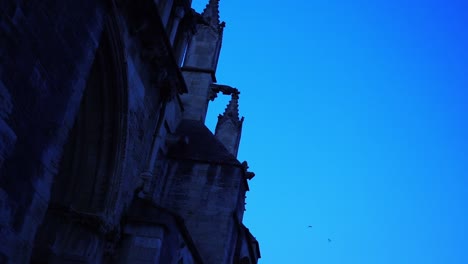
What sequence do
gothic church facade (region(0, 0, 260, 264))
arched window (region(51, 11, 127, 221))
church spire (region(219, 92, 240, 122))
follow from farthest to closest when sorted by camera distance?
1. church spire (region(219, 92, 240, 122))
2. arched window (region(51, 11, 127, 221))
3. gothic church facade (region(0, 0, 260, 264))

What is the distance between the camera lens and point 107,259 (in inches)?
380

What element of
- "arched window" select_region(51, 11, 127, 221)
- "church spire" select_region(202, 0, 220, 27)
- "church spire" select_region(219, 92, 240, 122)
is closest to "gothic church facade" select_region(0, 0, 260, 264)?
"arched window" select_region(51, 11, 127, 221)

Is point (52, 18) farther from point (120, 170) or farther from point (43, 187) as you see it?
point (120, 170)

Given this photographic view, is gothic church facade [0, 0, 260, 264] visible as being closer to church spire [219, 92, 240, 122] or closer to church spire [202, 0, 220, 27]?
church spire [202, 0, 220, 27]

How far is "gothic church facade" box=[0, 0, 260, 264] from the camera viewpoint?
6.19m

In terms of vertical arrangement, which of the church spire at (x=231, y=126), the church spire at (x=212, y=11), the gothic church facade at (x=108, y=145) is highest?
the church spire at (x=212, y=11)

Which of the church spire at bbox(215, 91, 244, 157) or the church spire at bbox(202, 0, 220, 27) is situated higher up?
the church spire at bbox(202, 0, 220, 27)

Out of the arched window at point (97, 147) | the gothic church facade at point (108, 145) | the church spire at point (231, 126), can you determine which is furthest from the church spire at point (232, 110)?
the arched window at point (97, 147)

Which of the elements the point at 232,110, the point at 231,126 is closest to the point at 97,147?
the point at 231,126

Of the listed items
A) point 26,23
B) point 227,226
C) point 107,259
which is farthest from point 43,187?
point 227,226

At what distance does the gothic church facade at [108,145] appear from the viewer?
6188mm

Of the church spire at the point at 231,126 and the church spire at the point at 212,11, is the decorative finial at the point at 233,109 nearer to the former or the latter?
the church spire at the point at 231,126

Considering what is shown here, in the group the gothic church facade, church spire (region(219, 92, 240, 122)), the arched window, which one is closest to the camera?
the gothic church facade

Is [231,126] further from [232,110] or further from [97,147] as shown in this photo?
[97,147]
